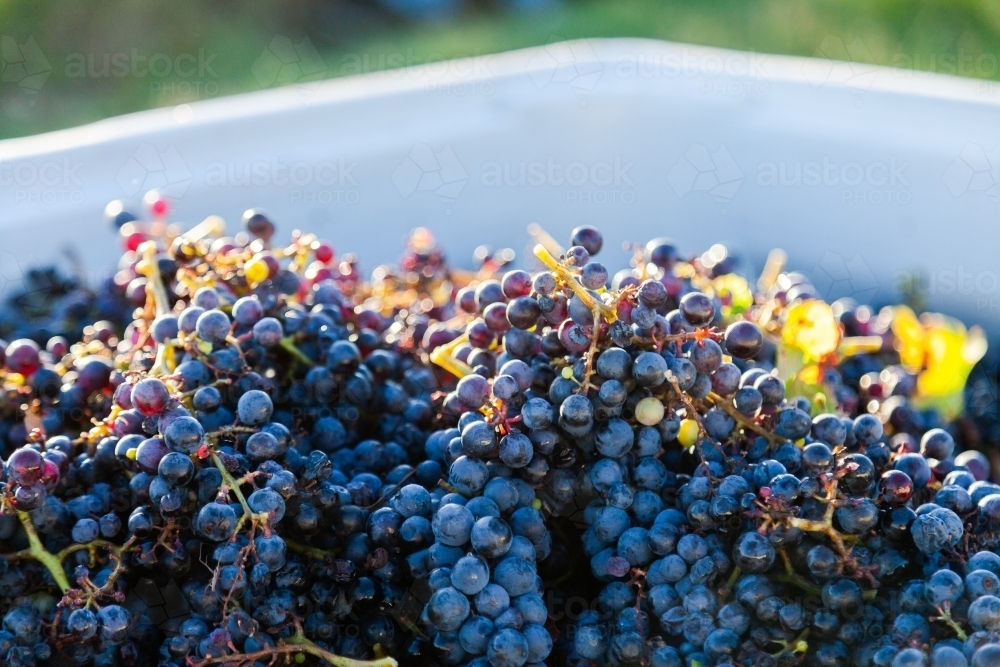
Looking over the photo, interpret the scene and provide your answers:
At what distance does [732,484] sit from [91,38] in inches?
151

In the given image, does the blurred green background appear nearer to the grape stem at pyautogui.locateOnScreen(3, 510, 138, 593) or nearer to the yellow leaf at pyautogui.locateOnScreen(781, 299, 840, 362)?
the yellow leaf at pyautogui.locateOnScreen(781, 299, 840, 362)

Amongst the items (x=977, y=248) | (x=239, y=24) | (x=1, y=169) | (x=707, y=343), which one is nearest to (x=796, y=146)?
(x=977, y=248)

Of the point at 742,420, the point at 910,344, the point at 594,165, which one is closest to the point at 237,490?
the point at 742,420

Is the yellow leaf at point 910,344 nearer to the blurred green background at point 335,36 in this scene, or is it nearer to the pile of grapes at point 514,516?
the pile of grapes at point 514,516

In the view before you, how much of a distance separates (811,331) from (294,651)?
0.54 metres

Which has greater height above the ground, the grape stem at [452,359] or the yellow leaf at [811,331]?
the yellow leaf at [811,331]

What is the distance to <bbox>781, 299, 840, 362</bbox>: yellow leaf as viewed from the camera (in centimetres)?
93

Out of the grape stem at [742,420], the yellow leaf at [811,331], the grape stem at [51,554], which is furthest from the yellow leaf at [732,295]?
the grape stem at [51,554]

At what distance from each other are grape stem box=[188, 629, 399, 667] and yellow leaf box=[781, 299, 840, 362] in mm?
477

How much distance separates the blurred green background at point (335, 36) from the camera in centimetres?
343

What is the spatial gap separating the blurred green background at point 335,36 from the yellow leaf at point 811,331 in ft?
8.37

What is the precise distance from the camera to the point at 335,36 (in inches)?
164

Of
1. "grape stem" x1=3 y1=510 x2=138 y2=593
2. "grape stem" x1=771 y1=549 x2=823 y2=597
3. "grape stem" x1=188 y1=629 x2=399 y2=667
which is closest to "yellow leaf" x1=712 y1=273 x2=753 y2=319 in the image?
"grape stem" x1=771 y1=549 x2=823 y2=597

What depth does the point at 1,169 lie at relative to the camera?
1.36 metres
